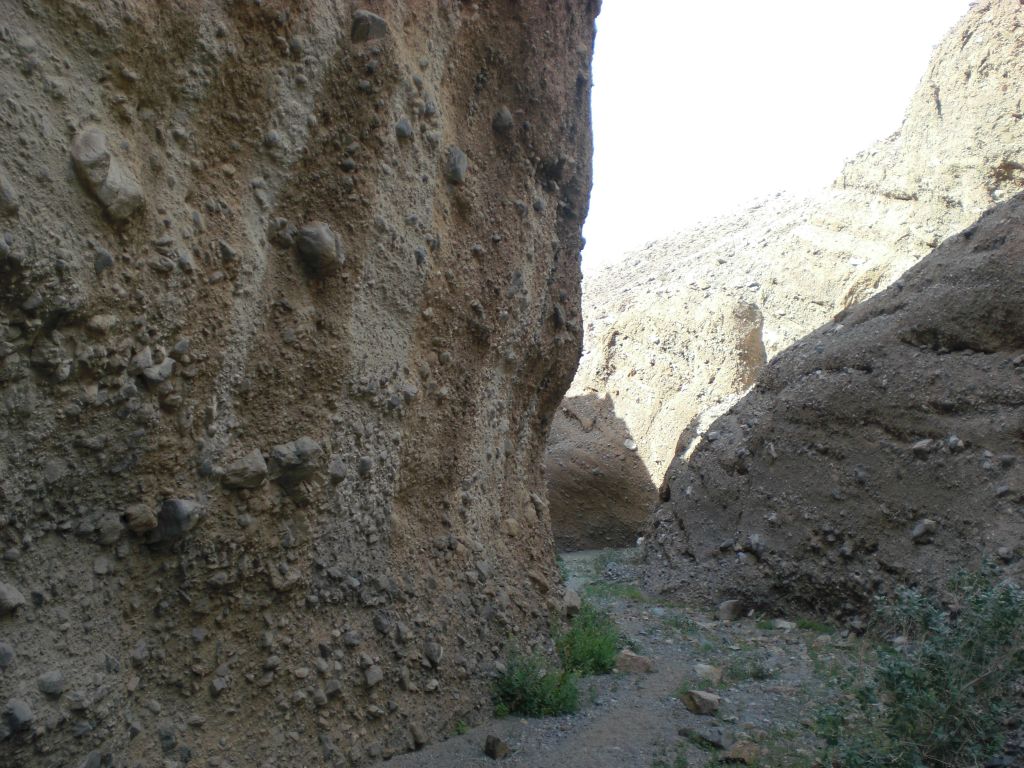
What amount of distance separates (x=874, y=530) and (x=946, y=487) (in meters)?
0.61

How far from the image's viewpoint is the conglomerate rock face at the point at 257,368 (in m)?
2.46

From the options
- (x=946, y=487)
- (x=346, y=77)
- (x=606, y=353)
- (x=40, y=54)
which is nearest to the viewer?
(x=40, y=54)

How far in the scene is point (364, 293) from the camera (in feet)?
12.0

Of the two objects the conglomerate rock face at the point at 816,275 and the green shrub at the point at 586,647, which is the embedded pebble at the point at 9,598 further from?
the conglomerate rock face at the point at 816,275

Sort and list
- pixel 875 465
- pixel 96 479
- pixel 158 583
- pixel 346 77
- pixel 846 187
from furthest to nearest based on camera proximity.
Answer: pixel 846 187 < pixel 875 465 < pixel 346 77 < pixel 158 583 < pixel 96 479

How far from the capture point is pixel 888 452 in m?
6.50

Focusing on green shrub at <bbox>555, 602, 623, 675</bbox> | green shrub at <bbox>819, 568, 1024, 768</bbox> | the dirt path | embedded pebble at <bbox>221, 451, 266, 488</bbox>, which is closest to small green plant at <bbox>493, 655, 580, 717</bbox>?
the dirt path

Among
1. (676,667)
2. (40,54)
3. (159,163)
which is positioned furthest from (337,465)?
(676,667)

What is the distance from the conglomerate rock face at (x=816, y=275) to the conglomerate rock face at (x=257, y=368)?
7247 millimetres

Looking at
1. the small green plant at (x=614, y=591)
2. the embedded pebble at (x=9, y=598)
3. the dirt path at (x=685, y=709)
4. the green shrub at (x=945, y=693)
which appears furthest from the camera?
the small green plant at (x=614, y=591)

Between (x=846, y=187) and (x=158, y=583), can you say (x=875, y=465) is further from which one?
(x=846, y=187)

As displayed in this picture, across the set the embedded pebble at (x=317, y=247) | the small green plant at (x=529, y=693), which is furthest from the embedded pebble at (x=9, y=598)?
the small green plant at (x=529, y=693)

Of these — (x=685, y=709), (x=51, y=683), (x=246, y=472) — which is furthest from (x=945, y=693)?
(x=51, y=683)

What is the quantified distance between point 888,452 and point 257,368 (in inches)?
195
